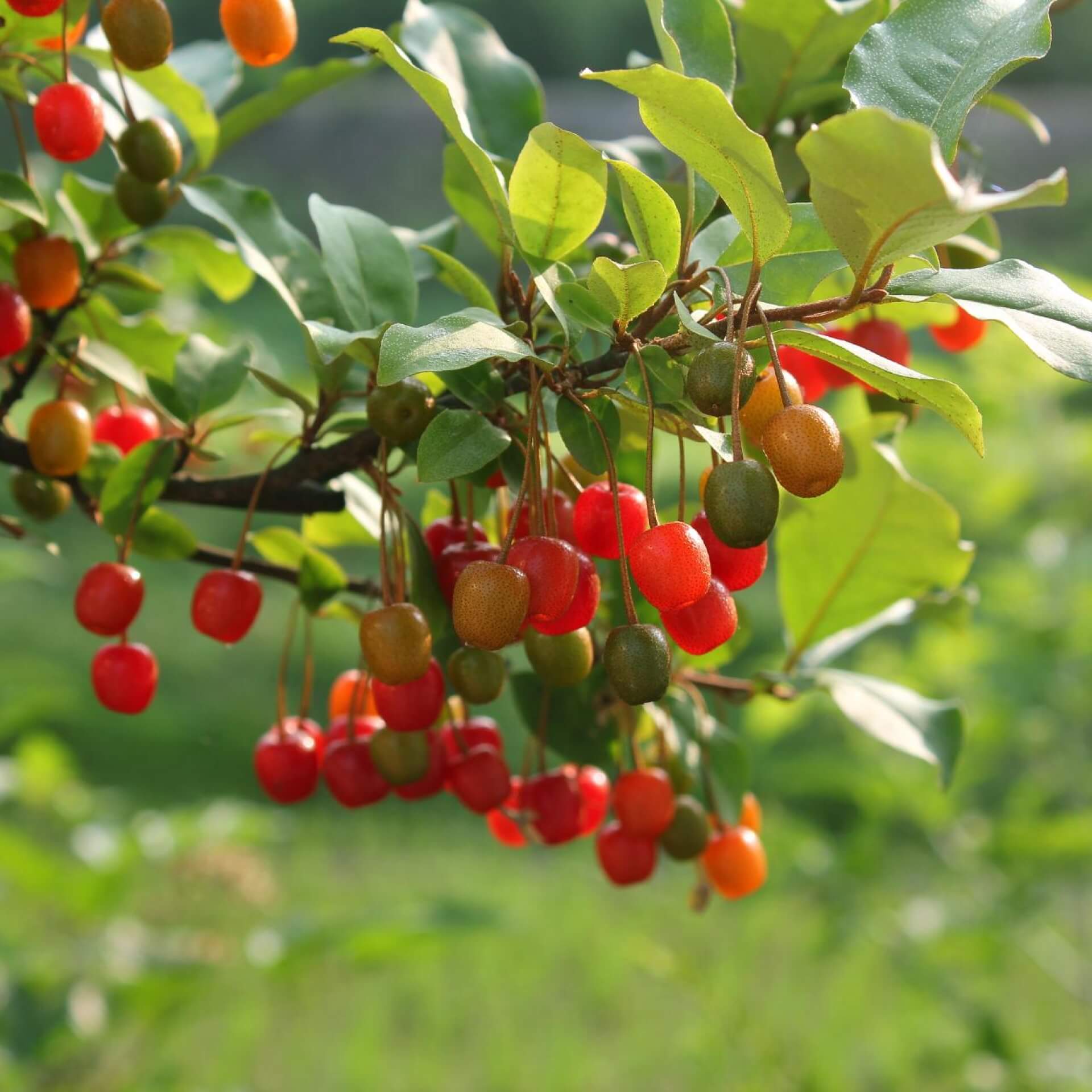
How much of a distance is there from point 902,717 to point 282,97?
1.59 feet

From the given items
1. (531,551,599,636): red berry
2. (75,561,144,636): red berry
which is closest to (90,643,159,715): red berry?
(75,561,144,636): red berry

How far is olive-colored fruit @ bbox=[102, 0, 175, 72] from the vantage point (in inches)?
22.3

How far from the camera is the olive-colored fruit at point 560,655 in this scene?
56cm

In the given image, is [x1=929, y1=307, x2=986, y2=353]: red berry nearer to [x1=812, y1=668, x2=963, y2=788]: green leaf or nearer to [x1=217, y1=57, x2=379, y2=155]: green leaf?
[x1=812, y1=668, x2=963, y2=788]: green leaf

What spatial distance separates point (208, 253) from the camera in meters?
0.82

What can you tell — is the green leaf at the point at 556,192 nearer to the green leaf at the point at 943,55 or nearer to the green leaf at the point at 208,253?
the green leaf at the point at 943,55

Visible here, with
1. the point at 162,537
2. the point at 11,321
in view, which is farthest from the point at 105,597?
the point at 11,321

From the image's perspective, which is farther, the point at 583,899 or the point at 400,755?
the point at 583,899

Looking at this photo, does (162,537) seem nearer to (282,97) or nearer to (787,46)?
(282,97)

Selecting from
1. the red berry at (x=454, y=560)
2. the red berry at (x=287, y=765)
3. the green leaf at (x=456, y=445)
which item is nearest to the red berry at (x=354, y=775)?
the red berry at (x=287, y=765)

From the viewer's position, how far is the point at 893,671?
1699mm

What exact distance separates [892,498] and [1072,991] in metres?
1.22

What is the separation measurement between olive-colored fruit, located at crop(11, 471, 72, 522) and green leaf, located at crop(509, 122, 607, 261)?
0.32m

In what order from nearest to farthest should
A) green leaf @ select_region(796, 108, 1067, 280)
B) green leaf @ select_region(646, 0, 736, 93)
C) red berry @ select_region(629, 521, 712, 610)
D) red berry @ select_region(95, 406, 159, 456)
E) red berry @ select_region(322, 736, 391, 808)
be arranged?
green leaf @ select_region(796, 108, 1067, 280) → red berry @ select_region(629, 521, 712, 610) → green leaf @ select_region(646, 0, 736, 93) → red berry @ select_region(322, 736, 391, 808) → red berry @ select_region(95, 406, 159, 456)
